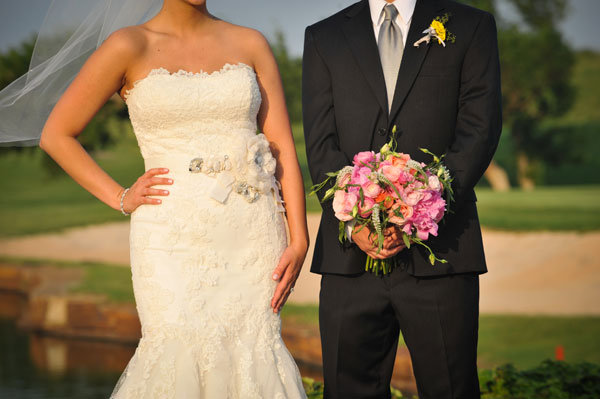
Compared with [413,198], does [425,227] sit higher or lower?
lower

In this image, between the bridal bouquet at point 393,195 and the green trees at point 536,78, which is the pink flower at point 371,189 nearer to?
the bridal bouquet at point 393,195

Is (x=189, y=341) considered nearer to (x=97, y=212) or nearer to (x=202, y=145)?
(x=202, y=145)

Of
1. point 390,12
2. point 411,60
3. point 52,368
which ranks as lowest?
point 52,368

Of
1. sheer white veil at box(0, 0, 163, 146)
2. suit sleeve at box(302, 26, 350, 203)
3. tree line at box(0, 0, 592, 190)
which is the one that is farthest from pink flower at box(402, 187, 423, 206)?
tree line at box(0, 0, 592, 190)

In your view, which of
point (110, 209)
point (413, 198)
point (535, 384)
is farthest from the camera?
point (110, 209)

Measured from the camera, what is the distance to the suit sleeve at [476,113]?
306 centimetres

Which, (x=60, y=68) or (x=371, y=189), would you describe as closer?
(x=371, y=189)

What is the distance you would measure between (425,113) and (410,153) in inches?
6.8

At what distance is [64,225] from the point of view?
16281 mm

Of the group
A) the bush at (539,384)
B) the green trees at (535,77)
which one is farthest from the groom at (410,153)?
the green trees at (535,77)

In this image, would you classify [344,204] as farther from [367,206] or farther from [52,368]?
[52,368]

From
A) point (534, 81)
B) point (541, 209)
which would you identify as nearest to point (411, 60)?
point (541, 209)

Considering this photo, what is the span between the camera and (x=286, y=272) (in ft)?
11.2

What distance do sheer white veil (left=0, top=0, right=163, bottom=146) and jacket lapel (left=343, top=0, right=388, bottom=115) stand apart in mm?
962
